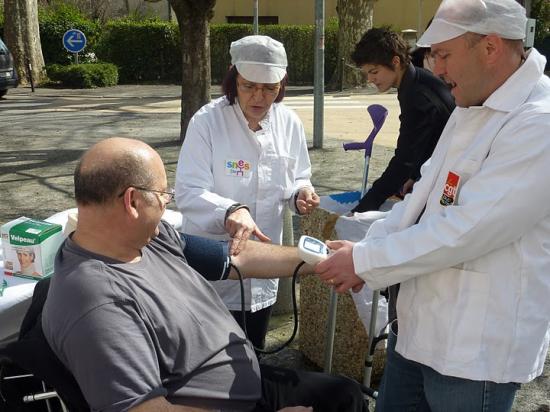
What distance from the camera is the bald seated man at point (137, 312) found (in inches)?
66.7

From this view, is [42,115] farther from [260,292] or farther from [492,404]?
[492,404]

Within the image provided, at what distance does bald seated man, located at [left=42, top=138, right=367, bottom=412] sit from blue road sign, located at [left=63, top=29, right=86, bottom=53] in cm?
1724

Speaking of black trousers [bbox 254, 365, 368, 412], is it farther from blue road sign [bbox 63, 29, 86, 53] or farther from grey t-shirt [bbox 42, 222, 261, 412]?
blue road sign [bbox 63, 29, 86, 53]

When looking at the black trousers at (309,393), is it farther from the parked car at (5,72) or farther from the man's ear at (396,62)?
the parked car at (5,72)

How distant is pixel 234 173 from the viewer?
111 inches

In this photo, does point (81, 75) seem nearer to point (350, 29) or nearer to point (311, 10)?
point (350, 29)

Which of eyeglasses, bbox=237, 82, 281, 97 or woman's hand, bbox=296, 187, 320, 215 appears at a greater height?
eyeglasses, bbox=237, 82, 281, 97

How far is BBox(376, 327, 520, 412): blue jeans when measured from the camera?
186cm

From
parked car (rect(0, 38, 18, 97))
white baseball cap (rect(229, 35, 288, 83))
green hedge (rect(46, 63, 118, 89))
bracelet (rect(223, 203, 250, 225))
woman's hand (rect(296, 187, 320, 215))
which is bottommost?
green hedge (rect(46, 63, 118, 89))

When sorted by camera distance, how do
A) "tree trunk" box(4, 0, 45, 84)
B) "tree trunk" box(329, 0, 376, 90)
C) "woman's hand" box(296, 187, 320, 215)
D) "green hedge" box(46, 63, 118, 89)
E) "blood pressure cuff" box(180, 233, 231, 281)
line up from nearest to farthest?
"blood pressure cuff" box(180, 233, 231, 281)
"woman's hand" box(296, 187, 320, 215)
"tree trunk" box(329, 0, 376, 90)
"tree trunk" box(4, 0, 45, 84)
"green hedge" box(46, 63, 118, 89)

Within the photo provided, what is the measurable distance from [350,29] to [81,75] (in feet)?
25.6

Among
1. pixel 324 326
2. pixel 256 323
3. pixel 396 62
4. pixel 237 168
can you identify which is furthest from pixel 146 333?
pixel 396 62

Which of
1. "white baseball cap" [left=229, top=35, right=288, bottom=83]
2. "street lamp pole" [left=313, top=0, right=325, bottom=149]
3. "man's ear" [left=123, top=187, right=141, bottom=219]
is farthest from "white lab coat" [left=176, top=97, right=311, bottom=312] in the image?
"street lamp pole" [left=313, top=0, right=325, bottom=149]

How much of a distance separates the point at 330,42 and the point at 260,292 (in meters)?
20.8
